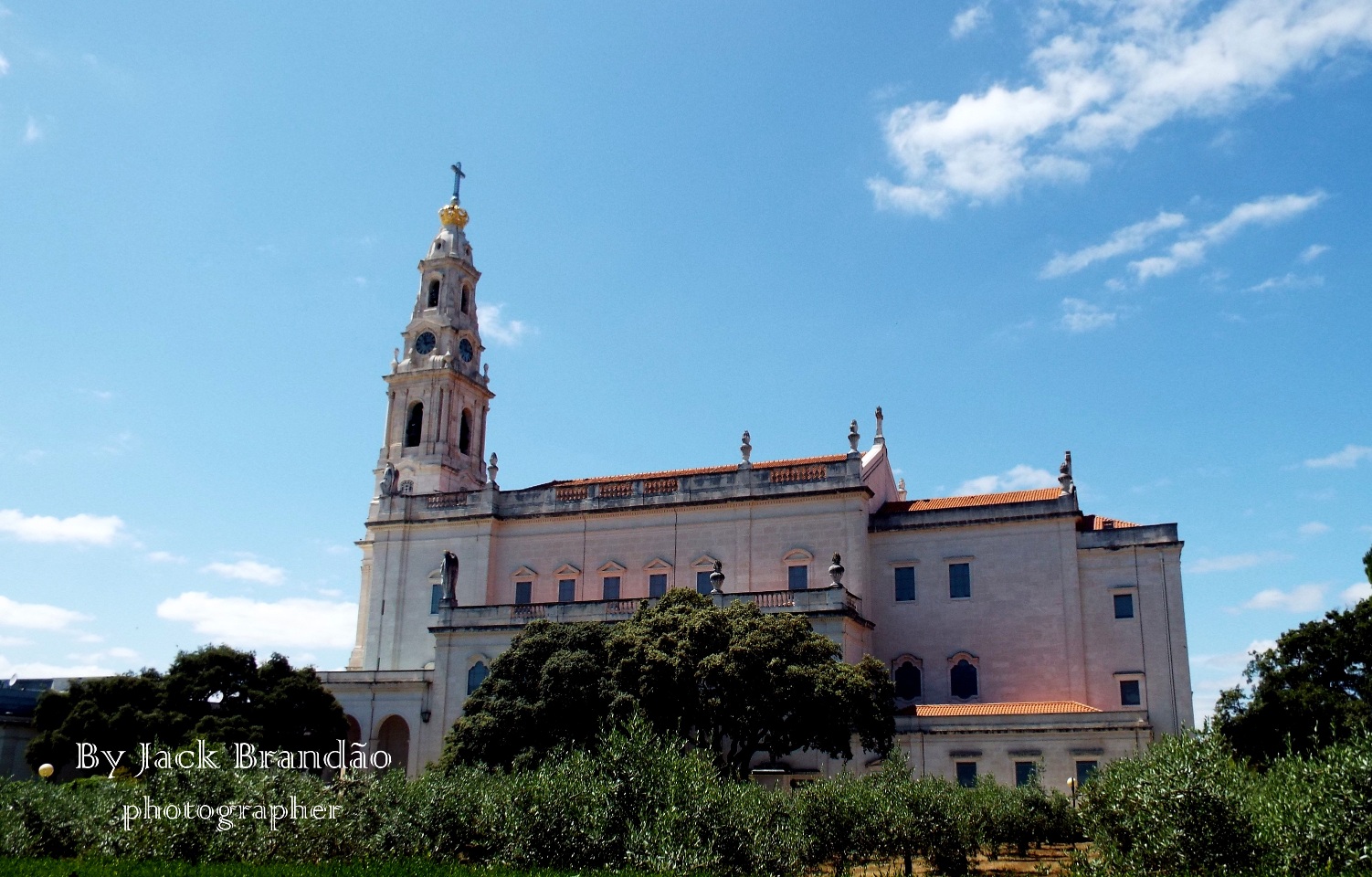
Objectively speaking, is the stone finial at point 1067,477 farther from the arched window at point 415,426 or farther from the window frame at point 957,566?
the arched window at point 415,426

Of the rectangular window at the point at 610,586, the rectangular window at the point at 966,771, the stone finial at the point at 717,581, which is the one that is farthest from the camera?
the rectangular window at the point at 610,586

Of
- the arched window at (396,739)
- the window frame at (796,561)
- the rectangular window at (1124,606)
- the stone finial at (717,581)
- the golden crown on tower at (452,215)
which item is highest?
the golden crown on tower at (452,215)

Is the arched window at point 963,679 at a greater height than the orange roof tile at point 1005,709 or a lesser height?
greater

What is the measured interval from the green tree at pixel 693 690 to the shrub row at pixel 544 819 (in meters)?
7.22

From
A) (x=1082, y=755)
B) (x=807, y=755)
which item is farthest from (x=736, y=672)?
(x=1082, y=755)

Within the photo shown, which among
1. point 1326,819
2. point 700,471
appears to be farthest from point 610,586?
point 1326,819

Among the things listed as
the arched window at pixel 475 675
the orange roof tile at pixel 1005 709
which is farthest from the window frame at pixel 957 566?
the arched window at pixel 475 675

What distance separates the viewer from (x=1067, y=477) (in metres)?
41.3

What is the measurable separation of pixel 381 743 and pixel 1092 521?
27.7 metres

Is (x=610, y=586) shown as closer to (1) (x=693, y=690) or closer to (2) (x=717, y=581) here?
(2) (x=717, y=581)

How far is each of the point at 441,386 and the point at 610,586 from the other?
1282 centimetres

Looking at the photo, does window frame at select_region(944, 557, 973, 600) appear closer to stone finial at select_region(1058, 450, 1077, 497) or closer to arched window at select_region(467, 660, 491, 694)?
stone finial at select_region(1058, 450, 1077, 497)

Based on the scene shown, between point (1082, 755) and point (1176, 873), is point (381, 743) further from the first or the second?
point (1176, 873)

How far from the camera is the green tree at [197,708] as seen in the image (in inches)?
1470
